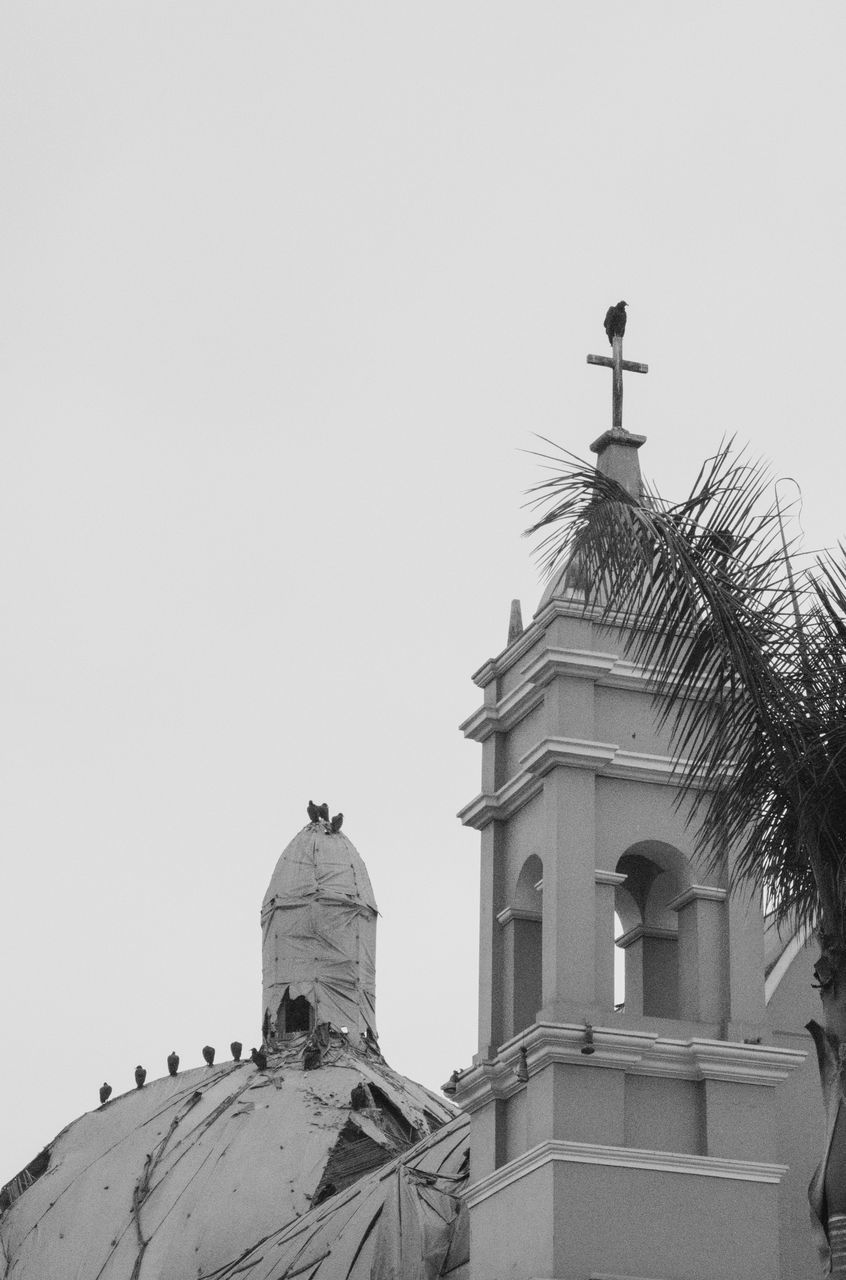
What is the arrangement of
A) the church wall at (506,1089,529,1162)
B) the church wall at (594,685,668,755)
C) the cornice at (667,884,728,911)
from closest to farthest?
the church wall at (506,1089,529,1162) < the cornice at (667,884,728,911) < the church wall at (594,685,668,755)

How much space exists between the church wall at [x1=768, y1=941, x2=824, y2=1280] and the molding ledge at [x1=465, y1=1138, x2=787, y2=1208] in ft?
1.43

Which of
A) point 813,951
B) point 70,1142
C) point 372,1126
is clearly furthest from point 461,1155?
point 70,1142

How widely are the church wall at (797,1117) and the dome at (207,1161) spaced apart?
28.3 feet

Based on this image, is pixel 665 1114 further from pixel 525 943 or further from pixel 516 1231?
pixel 525 943

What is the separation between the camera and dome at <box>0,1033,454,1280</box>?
30.6 m

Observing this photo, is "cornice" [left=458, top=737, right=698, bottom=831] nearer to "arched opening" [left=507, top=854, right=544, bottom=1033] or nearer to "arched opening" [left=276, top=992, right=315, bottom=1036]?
"arched opening" [left=507, top=854, right=544, bottom=1033]

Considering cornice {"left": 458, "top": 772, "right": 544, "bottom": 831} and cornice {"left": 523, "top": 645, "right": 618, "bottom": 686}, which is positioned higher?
cornice {"left": 523, "top": 645, "right": 618, "bottom": 686}

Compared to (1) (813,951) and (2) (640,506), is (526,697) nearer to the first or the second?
(1) (813,951)

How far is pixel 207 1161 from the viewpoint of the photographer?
104 feet

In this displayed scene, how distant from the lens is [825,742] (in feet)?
45.4

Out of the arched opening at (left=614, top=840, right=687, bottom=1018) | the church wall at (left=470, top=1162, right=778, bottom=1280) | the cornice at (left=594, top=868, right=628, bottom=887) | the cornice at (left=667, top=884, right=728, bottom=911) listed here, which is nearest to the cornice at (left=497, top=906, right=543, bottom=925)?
the arched opening at (left=614, top=840, right=687, bottom=1018)

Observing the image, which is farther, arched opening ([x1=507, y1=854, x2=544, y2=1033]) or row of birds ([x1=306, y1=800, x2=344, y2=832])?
row of birds ([x1=306, y1=800, x2=344, y2=832])

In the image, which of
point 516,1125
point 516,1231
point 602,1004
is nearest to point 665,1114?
point 602,1004

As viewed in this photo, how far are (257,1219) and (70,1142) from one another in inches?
196
